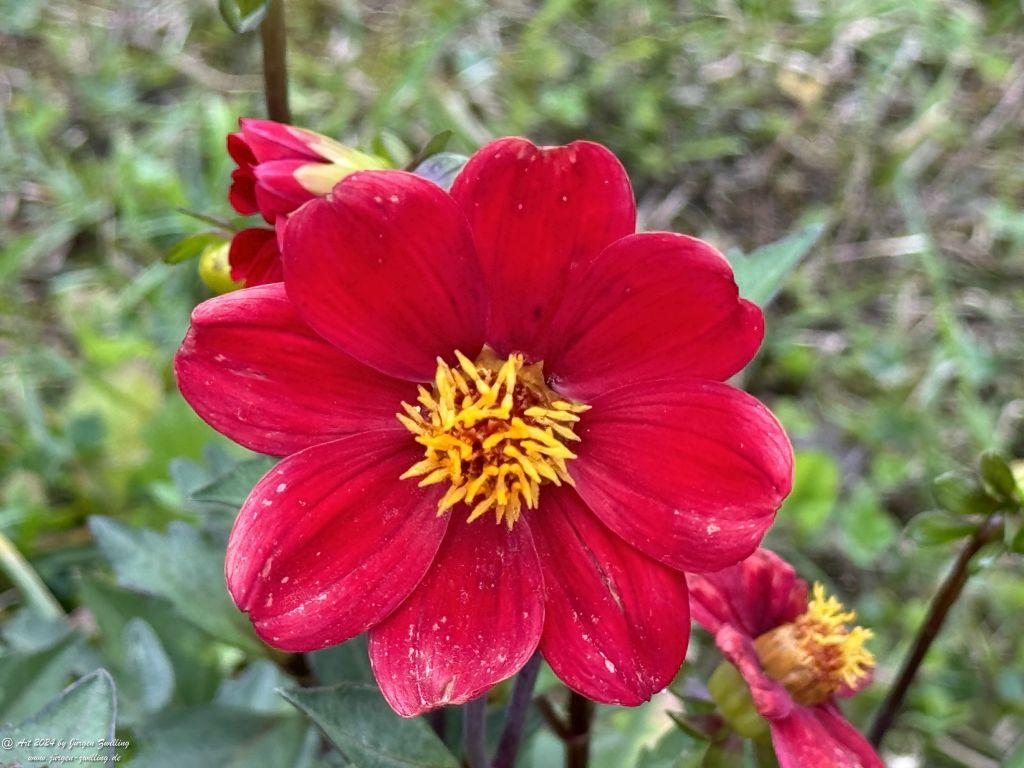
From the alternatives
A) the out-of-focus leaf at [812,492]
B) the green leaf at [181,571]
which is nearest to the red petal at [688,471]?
the green leaf at [181,571]

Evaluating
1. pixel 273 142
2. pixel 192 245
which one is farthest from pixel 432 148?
pixel 192 245

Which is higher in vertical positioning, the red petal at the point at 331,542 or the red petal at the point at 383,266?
the red petal at the point at 383,266

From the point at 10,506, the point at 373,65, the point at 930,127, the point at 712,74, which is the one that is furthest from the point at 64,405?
the point at 930,127

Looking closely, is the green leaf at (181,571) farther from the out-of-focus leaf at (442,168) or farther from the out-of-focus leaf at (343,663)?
the out-of-focus leaf at (442,168)

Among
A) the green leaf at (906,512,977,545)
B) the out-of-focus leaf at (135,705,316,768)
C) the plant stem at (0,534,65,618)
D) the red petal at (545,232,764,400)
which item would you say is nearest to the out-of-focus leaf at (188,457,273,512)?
the red petal at (545,232,764,400)

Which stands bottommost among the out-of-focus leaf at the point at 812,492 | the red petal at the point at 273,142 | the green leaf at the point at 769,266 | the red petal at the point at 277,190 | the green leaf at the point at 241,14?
the out-of-focus leaf at the point at 812,492

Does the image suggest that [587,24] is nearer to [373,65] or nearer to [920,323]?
[373,65]

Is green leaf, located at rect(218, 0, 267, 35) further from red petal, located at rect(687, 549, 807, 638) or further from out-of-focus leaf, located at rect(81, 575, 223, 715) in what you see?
out-of-focus leaf, located at rect(81, 575, 223, 715)

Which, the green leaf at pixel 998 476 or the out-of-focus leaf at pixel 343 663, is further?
the out-of-focus leaf at pixel 343 663
